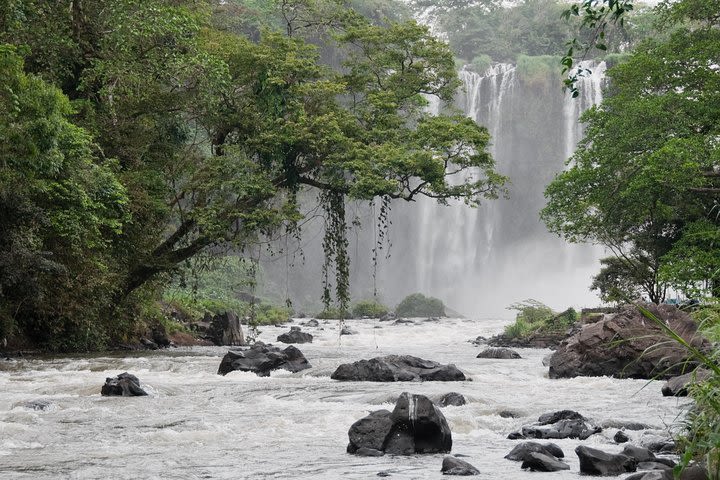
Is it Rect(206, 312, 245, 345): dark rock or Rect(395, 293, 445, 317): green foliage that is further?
Rect(395, 293, 445, 317): green foliage

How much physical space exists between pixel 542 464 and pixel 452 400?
3912 millimetres

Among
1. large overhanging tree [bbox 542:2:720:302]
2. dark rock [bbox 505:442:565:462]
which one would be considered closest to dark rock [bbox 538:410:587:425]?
dark rock [bbox 505:442:565:462]

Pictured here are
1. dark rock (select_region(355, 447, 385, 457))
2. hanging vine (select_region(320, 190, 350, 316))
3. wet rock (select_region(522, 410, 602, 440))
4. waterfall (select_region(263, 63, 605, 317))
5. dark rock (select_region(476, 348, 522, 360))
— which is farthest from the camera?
waterfall (select_region(263, 63, 605, 317))

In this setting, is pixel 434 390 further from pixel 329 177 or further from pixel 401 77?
pixel 401 77

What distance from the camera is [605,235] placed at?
23.8 meters

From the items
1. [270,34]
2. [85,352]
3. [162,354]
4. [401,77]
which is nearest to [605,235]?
[401,77]

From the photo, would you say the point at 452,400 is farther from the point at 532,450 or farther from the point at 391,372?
the point at 532,450

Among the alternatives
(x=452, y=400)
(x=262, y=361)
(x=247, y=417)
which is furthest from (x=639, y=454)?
(x=262, y=361)

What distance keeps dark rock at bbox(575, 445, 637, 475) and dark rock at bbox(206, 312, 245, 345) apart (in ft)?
61.5

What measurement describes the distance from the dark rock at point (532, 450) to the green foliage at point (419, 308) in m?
→ 37.1

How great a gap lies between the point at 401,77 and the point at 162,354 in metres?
8.72

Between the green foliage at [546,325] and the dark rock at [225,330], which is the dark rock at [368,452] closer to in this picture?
the dark rock at [225,330]

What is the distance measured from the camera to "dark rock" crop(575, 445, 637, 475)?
6254 millimetres

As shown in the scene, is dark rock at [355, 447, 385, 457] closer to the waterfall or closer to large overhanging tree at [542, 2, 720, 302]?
large overhanging tree at [542, 2, 720, 302]
